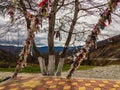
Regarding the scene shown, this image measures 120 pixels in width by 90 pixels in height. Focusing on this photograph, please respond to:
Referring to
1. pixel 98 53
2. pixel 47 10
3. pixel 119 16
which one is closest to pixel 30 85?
pixel 47 10

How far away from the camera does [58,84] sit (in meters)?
3.49

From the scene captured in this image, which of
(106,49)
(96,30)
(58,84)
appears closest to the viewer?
(58,84)

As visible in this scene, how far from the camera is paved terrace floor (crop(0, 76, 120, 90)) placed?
342 centimetres

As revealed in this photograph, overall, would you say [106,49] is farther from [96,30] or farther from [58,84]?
[58,84]

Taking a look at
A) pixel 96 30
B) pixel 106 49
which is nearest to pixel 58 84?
pixel 96 30

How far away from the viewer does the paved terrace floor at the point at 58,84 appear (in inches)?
135

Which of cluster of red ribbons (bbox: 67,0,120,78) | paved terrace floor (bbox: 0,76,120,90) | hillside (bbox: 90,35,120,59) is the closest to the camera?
paved terrace floor (bbox: 0,76,120,90)

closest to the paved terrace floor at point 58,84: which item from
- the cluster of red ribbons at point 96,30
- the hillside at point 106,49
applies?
the cluster of red ribbons at point 96,30

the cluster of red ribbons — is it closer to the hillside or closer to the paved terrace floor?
the paved terrace floor

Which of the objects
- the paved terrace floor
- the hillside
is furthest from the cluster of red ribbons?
the hillside

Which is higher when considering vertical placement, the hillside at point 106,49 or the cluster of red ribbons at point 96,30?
the cluster of red ribbons at point 96,30

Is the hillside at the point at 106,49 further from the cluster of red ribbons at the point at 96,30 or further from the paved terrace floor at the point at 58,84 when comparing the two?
the paved terrace floor at the point at 58,84

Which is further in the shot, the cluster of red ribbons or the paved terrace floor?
the cluster of red ribbons

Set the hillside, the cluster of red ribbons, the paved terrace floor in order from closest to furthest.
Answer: the paved terrace floor < the cluster of red ribbons < the hillside
